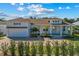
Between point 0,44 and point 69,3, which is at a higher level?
point 69,3

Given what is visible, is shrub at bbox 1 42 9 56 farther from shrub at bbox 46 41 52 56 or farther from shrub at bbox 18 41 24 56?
shrub at bbox 46 41 52 56

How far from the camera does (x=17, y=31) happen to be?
19.9 ft

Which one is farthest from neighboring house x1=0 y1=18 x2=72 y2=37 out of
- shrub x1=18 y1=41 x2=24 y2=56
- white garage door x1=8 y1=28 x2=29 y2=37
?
shrub x1=18 y1=41 x2=24 y2=56

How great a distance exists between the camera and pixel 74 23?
608 cm

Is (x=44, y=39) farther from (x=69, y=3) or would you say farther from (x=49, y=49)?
(x=69, y=3)

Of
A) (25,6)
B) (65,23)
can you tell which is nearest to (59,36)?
(65,23)

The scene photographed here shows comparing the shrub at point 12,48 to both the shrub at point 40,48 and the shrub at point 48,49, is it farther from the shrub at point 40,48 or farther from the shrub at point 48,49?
the shrub at point 48,49

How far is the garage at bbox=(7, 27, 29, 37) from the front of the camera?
6.06m

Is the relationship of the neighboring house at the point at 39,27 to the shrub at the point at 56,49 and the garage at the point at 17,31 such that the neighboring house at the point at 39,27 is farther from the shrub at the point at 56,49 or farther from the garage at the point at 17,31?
the shrub at the point at 56,49

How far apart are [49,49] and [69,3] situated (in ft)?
2.23

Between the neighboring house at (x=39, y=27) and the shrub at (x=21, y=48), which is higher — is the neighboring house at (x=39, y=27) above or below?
above

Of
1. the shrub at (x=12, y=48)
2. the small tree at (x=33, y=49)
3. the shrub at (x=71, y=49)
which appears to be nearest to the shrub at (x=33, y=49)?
the small tree at (x=33, y=49)

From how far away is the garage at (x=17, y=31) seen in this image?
239 inches

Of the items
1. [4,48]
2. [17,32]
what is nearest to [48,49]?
[17,32]
